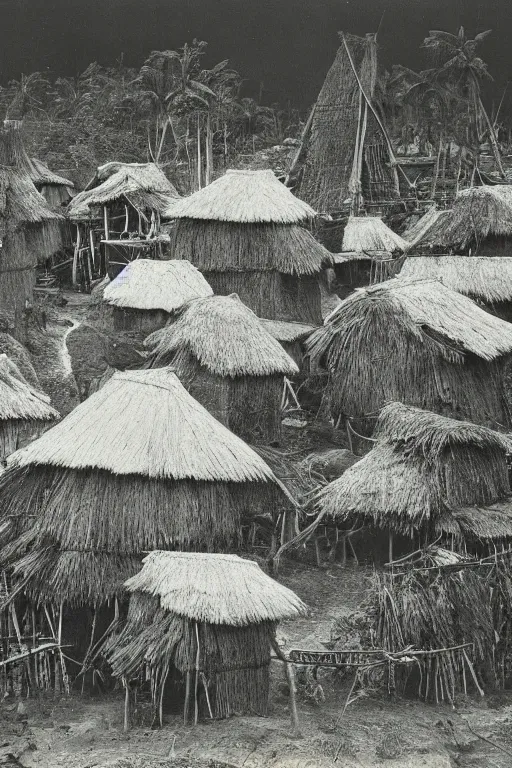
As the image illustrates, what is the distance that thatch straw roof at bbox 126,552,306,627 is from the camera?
12.4 metres

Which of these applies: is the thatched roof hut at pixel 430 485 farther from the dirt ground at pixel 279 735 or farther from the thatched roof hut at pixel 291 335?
the thatched roof hut at pixel 291 335

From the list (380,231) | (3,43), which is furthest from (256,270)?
(3,43)

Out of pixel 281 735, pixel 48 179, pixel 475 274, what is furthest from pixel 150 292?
pixel 281 735

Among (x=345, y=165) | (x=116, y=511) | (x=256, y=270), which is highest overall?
(x=345, y=165)

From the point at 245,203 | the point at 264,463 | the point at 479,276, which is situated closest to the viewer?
the point at 264,463

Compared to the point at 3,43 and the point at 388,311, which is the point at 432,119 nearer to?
the point at 3,43

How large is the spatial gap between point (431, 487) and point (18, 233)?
1217 centimetres

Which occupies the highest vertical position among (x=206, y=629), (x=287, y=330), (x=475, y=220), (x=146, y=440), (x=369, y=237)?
(x=369, y=237)

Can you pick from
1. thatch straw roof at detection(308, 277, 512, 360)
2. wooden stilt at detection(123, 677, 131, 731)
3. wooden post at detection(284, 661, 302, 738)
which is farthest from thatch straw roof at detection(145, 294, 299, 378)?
wooden stilt at detection(123, 677, 131, 731)

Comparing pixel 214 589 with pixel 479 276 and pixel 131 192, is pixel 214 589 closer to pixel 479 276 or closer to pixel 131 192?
pixel 479 276

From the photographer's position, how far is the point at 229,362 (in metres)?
19.3

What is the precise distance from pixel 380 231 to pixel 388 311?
12.1 meters

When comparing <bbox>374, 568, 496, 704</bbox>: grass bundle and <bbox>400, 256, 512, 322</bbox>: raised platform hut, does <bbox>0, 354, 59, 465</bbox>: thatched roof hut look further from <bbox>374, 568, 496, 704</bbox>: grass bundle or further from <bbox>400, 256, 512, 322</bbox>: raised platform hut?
<bbox>400, 256, 512, 322</bbox>: raised platform hut

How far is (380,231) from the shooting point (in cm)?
3170
